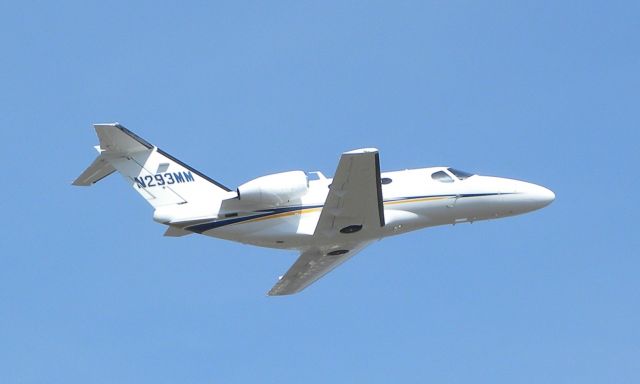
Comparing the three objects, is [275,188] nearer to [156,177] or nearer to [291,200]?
[291,200]

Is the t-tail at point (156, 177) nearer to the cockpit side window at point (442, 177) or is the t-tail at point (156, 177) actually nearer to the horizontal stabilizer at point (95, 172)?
the horizontal stabilizer at point (95, 172)

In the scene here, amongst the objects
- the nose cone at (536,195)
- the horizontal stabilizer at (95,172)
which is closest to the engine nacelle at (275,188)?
the horizontal stabilizer at (95,172)

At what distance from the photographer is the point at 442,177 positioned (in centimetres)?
4016

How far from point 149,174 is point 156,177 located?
215 millimetres

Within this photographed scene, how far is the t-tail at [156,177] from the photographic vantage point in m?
38.0

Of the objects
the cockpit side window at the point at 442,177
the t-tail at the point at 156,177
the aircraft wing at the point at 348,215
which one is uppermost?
the cockpit side window at the point at 442,177

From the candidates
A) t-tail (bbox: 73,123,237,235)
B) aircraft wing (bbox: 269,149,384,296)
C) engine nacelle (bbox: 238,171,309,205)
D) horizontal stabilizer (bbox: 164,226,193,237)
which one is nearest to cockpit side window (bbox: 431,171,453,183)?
aircraft wing (bbox: 269,149,384,296)

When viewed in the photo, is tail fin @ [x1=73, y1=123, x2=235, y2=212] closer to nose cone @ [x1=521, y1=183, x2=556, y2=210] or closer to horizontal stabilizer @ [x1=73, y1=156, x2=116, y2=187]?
horizontal stabilizer @ [x1=73, y1=156, x2=116, y2=187]

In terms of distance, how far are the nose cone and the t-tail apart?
9.16 meters

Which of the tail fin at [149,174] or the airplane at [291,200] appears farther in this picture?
the tail fin at [149,174]

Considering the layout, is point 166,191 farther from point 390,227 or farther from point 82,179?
point 390,227

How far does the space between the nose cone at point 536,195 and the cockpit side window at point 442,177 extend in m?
2.54

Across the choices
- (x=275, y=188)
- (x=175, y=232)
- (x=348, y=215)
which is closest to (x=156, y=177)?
(x=175, y=232)

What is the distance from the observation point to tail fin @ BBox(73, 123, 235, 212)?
38312mm
